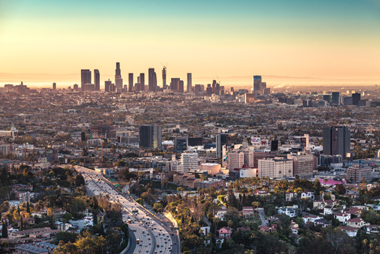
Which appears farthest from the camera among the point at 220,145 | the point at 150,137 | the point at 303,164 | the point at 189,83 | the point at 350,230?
the point at 189,83

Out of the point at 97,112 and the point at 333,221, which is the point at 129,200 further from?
the point at 97,112

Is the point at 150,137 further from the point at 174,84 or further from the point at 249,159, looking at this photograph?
the point at 174,84

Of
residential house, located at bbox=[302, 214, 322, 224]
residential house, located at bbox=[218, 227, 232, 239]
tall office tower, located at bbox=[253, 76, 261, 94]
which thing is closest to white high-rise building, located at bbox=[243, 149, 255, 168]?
residential house, located at bbox=[302, 214, 322, 224]

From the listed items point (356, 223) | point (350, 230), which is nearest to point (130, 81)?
point (356, 223)

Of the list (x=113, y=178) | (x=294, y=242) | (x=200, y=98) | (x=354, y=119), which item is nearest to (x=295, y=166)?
(x=113, y=178)

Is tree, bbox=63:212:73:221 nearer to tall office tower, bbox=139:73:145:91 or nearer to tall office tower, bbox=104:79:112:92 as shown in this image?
tall office tower, bbox=104:79:112:92
